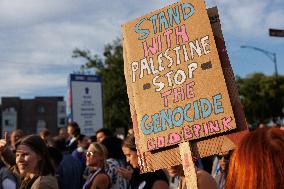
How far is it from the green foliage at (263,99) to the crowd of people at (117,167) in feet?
175

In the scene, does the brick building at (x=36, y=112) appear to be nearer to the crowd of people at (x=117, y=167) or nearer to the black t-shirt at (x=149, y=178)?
the crowd of people at (x=117, y=167)

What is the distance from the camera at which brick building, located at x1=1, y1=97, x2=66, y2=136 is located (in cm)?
8194

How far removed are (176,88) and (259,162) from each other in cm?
99

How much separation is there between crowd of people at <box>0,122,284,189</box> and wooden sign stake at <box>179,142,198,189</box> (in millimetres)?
365

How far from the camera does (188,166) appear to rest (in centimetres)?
269

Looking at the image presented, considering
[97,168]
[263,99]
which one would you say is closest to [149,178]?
[97,168]

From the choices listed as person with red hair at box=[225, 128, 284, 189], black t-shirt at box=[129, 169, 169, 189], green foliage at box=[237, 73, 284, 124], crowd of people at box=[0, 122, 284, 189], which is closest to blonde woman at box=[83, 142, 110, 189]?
crowd of people at box=[0, 122, 284, 189]

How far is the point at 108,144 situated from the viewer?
664cm

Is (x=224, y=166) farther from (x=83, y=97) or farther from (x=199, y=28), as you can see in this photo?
(x=83, y=97)

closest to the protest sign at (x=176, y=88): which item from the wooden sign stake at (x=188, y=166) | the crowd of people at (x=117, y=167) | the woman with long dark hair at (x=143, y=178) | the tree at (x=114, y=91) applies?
the wooden sign stake at (x=188, y=166)

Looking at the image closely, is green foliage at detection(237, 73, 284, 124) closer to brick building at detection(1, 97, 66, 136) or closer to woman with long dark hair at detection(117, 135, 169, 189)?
brick building at detection(1, 97, 66, 136)

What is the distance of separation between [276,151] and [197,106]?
0.86m

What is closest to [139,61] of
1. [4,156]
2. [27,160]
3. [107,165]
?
[27,160]

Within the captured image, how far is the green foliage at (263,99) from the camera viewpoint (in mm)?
60656
